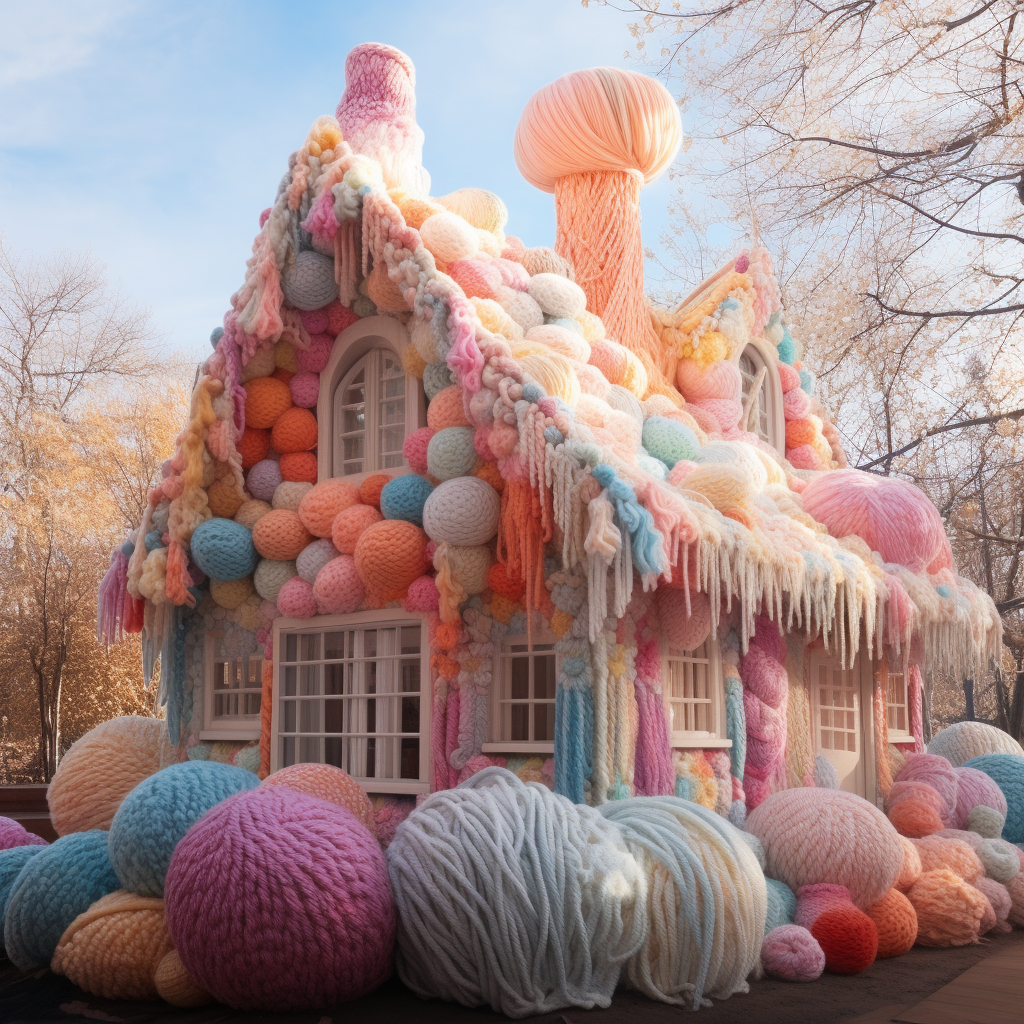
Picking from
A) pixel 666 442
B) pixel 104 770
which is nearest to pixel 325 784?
pixel 104 770

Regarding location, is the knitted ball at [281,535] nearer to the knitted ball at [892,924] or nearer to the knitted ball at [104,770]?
the knitted ball at [104,770]

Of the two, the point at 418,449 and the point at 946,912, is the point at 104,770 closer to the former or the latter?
the point at 418,449

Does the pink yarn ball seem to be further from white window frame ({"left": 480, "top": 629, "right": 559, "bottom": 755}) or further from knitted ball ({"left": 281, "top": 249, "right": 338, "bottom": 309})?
knitted ball ({"left": 281, "top": 249, "right": 338, "bottom": 309})

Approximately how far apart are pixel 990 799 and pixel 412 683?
4591mm

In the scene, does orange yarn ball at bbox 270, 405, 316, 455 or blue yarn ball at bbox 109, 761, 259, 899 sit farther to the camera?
orange yarn ball at bbox 270, 405, 316, 455

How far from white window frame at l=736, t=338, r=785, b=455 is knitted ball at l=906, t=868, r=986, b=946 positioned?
185 inches

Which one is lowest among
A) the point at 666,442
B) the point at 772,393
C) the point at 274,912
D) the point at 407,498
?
the point at 274,912

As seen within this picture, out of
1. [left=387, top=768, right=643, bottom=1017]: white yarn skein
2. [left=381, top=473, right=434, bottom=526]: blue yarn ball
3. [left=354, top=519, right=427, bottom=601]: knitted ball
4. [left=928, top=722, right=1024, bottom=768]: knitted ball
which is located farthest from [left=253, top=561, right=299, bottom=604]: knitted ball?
[left=928, top=722, right=1024, bottom=768]: knitted ball

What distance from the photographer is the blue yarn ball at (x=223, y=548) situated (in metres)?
8.24

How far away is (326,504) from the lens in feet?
26.6

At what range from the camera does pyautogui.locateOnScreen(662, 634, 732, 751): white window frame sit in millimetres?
7469

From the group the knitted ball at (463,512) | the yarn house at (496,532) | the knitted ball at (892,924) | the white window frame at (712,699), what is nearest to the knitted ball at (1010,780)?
the yarn house at (496,532)

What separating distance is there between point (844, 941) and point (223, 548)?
494 centimetres

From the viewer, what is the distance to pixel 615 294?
973 cm
